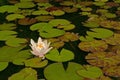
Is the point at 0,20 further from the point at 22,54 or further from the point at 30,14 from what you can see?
the point at 22,54

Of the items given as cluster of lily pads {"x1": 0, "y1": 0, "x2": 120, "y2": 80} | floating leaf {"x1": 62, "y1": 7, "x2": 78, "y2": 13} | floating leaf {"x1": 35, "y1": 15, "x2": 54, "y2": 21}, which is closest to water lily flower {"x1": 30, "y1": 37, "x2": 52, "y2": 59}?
cluster of lily pads {"x1": 0, "y1": 0, "x2": 120, "y2": 80}

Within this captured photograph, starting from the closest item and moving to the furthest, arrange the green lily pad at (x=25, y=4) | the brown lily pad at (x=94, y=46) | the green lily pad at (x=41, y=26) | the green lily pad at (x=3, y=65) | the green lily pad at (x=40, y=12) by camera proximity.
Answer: the green lily pad at (x=3, y=65), the brown lily pad at (x=94, y=46), the green lily pad at (x=41, y=26), the green lily pad at (x=40, y=12), the green lily pad at (x=25, y=4)

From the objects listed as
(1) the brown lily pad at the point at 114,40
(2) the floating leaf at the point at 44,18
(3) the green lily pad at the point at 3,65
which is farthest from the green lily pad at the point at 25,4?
(3) the green lily pad at the point at 3,65

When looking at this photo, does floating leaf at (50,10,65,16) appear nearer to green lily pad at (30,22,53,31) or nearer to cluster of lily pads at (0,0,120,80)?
cluster of lily pads at (0,0,120,80)

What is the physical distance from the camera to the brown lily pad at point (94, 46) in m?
1.95

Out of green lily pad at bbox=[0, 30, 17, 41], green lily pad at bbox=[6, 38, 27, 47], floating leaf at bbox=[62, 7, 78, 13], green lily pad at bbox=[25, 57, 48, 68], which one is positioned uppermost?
floating leaf at bbox=[62, 7, 78, 13]

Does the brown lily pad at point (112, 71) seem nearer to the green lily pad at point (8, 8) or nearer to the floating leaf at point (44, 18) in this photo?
the floating leaf at point (44, 18)

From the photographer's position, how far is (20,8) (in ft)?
8.98

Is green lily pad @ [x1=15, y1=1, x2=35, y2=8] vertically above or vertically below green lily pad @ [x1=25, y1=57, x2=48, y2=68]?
above

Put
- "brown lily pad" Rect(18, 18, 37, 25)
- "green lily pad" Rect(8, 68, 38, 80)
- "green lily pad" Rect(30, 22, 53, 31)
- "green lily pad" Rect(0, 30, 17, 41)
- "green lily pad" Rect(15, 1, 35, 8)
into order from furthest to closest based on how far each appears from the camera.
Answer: "green lily pad" Rect(15, 1, 35, 8) → "brown lily pad" Rect(18, 18, 37, 25) → "green lily pad" Rect(30, 22, 53, 31) → "green lily pad" Rect(0, 30, 17, 41) → "green lily pad" Rect(8, 68, 38, 80)

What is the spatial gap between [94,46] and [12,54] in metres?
0.59

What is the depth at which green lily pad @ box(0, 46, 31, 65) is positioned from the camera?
1821 mm

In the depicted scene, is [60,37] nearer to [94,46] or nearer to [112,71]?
[94,46]

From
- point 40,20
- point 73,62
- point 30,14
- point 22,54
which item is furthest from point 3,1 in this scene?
point 73,62
